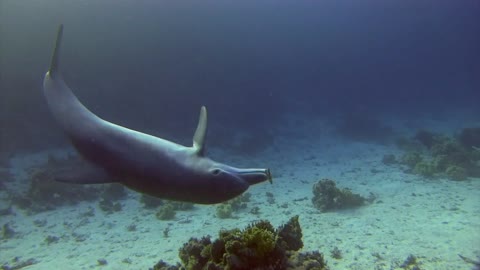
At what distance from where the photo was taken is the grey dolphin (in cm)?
204

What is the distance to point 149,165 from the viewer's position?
214cm

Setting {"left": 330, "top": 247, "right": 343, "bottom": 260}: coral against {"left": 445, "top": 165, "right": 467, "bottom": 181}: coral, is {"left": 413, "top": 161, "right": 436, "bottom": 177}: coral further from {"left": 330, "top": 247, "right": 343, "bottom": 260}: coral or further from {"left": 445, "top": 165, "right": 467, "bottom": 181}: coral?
{"left": 330, "top": 247, "right": 343, "bottom": 260}: coral

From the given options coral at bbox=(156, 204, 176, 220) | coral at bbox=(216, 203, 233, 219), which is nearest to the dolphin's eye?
coral at bbox=(216, 203, 233, 219)

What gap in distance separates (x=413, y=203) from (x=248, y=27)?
171ft

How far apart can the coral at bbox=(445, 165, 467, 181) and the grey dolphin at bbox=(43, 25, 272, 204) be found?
12.8m

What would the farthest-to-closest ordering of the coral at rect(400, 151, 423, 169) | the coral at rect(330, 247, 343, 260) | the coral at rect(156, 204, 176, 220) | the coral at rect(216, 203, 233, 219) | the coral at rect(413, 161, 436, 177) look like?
the coral at rect(400, 151, 423, 169), the coral at rect(413, 161, 436, 177), the coral at rect(156, 204, 176, 220), the coral at rect(216, 203, 233, 219), the coral at rect(330, 247, 343, 260)

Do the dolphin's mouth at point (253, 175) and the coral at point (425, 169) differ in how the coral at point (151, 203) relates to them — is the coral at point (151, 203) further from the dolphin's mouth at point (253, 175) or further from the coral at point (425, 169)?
the coral at point (425, 169)

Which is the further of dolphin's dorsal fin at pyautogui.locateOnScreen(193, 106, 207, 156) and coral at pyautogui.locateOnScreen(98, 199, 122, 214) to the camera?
coral at pyautogui.locateOnScreen(98, 199, 122, 214)

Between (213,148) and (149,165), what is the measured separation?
1642 cm

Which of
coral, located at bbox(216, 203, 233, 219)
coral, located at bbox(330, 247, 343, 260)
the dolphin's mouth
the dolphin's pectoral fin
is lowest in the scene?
coral, located at bbox(330, 247, 343, 260)

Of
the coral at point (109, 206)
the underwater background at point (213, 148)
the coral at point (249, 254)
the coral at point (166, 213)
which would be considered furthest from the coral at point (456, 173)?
the coral at point (109, 206)

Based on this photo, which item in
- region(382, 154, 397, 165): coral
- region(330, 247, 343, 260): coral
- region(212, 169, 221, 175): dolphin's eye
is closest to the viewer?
region(212, 169, 221, 175): dolphin's eye

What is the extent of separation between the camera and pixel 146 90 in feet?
81.2

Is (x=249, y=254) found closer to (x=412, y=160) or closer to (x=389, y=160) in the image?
(x=412, y=160)
